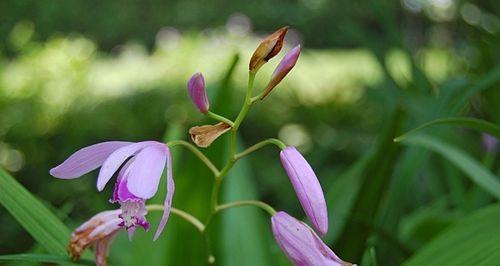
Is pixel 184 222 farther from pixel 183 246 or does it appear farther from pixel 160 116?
pixel 160 116

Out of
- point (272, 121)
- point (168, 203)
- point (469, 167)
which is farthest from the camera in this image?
point (272, 121)

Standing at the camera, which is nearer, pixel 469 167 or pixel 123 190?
pixel 123 190

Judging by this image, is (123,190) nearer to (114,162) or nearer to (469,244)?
(114,162)

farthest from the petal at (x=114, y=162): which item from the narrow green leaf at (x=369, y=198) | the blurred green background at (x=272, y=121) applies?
the narrow green leaf at (x=369, y=198)

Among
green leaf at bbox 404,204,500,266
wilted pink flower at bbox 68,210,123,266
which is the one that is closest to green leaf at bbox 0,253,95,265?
wilted pink flower at bbox 68,210,123,266

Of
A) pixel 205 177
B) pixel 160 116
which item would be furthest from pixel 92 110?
pixel 205 177

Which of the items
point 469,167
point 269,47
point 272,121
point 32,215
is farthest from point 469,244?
point 272,121

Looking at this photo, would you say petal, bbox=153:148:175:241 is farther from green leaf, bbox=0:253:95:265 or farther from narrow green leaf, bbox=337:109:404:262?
narrow green leaf, bbox=337:109:404:262
